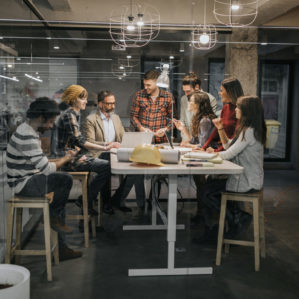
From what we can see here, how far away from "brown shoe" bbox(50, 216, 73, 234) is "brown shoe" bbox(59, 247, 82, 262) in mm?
→ 114

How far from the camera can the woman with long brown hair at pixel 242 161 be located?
2662mm

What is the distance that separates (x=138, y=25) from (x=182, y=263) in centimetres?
156

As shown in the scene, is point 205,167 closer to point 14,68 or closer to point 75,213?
point 75,213

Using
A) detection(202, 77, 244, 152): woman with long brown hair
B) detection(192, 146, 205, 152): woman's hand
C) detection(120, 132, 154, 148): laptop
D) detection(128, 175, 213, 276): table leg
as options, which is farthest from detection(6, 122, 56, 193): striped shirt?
detection(202, 77, 244, 152): woman with long brown hair

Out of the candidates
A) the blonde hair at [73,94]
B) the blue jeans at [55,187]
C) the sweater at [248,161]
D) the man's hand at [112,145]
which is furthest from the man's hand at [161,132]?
the blue jeans at [55,187]

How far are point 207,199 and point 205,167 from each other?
0.21m

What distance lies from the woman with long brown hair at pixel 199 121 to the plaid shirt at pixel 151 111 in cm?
8

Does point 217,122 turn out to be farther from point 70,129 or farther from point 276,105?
point 70,129

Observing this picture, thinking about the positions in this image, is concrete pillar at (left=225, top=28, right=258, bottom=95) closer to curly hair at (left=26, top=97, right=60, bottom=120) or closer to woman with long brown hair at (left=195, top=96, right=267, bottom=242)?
woman with long brown hair at (left=195, top=96, right=267, bottom=242)

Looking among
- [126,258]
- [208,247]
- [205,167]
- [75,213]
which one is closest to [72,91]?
[75,213]

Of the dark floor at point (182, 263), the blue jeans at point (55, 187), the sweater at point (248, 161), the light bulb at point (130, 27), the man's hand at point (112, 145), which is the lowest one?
the dark floor at point (182, 263)

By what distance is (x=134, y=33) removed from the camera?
102 inches

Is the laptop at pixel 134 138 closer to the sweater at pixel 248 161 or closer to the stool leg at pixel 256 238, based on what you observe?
the sweater at pixel 248 161

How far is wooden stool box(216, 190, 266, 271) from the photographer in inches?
108
